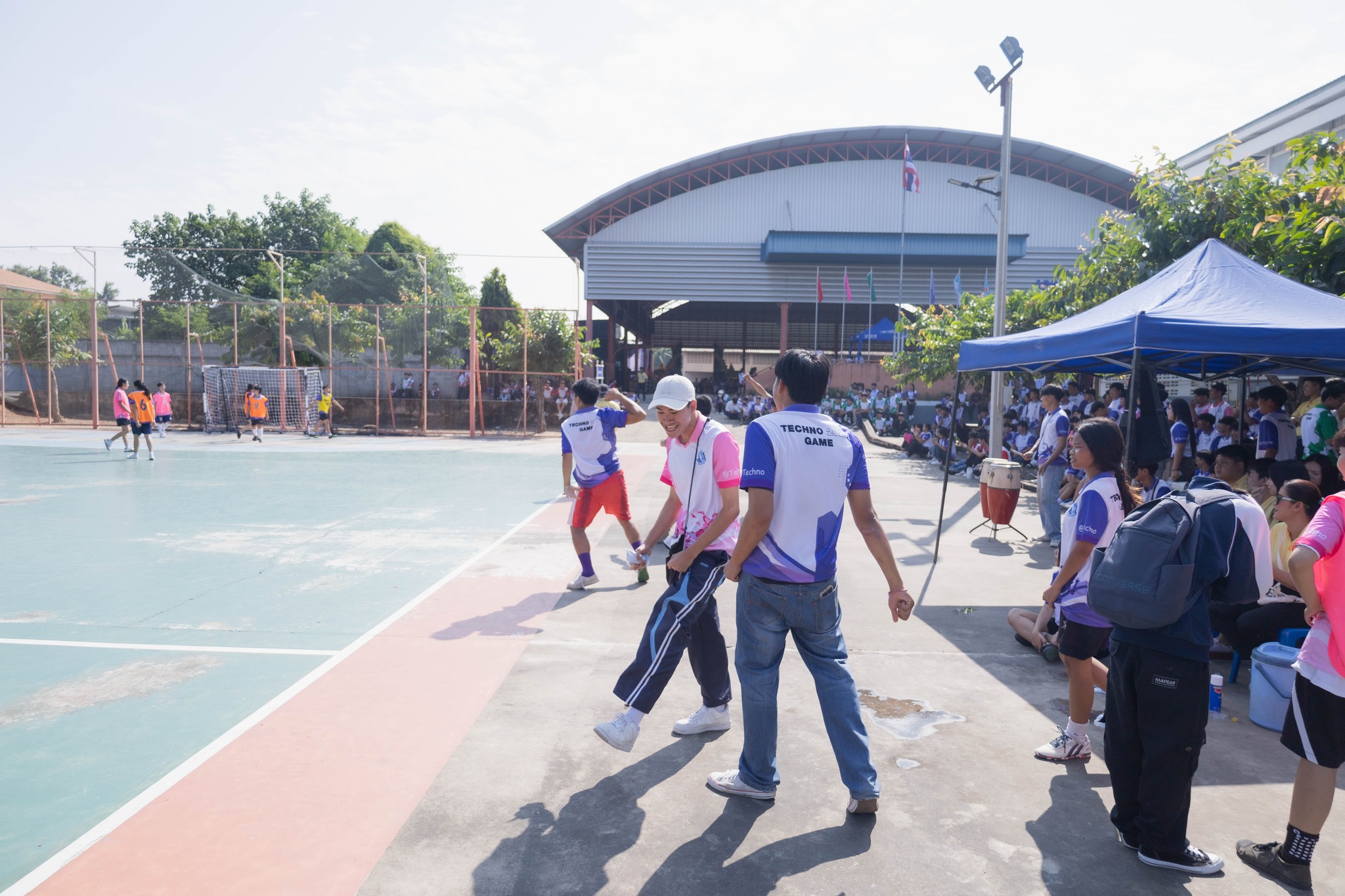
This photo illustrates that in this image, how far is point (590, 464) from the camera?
23.2 feet

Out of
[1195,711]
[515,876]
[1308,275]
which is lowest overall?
[515,876]

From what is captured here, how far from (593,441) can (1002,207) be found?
1194cm

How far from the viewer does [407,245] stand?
61.0 m

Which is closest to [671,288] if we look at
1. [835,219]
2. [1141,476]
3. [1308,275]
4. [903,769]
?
[835,219]

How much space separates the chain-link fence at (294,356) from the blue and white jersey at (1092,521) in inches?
873

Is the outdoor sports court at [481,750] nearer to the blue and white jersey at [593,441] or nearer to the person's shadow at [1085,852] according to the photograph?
the person's shadow at [1085,852]

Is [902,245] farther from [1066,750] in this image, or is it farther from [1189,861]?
[1189,861]

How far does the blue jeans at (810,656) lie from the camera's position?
3.33m

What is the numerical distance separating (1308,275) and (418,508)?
36.6ft

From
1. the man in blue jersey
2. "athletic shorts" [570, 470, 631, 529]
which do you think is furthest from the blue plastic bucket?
"athletic shorts" [570, 470, 631, 529]

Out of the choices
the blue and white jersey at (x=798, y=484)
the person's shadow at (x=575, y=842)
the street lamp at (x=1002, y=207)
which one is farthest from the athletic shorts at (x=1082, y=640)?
the street lamp at (x=1002, y=207)

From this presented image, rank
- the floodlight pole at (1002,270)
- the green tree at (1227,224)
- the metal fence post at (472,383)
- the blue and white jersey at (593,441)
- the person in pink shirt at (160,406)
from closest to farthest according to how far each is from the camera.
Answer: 1. the blue and white jersey at (593,441)
2. the green tree at (1227,224)
3. the floodlight pole at (1002,270)
4. the person in pink shirt at (160,406)
5. the metal fence post at (472,383)

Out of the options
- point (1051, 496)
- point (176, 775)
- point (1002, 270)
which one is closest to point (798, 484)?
point (176, 775)

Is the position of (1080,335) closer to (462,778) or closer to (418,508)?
(462,778)
